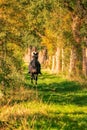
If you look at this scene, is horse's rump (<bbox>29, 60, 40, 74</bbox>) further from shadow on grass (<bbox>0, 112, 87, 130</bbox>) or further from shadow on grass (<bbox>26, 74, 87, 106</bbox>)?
shadow on grass (<bbox>0, 112, 87, 130</bbox>)

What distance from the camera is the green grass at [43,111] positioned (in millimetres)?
18141

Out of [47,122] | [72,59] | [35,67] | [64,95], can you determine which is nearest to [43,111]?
[47,122]

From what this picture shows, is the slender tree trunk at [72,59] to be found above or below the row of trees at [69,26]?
below

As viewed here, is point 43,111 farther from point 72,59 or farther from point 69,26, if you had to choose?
point 69,26

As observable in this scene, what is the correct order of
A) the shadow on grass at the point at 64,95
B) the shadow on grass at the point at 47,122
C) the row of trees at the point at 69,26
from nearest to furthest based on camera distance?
the shadow on grass at the point at 47,122
the shadow on grass at the point at 64,95
the row of trees at the point at 69,26

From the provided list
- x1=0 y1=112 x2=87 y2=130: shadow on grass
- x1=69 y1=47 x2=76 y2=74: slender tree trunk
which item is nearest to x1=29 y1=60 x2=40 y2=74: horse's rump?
x1=69 y1=47 x2=76 y2=74: slender tree trunk

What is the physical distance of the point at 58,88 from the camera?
33.2 meters

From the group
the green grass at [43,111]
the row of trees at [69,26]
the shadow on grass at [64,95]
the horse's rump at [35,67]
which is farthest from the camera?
the row of trees at [69,26]

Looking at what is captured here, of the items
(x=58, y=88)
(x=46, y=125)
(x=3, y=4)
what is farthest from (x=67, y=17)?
(x=46, y=125)

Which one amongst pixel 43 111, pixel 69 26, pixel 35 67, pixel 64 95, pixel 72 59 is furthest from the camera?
pixel 69 26

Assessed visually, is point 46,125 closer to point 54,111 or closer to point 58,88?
point 54,111

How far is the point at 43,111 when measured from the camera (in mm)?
21250

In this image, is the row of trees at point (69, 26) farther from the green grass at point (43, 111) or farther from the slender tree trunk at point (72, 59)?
the green grass at point (43, 111)

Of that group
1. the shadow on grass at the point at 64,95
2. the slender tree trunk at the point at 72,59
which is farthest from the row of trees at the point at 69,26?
the shadow on grass at the point at 64,95
